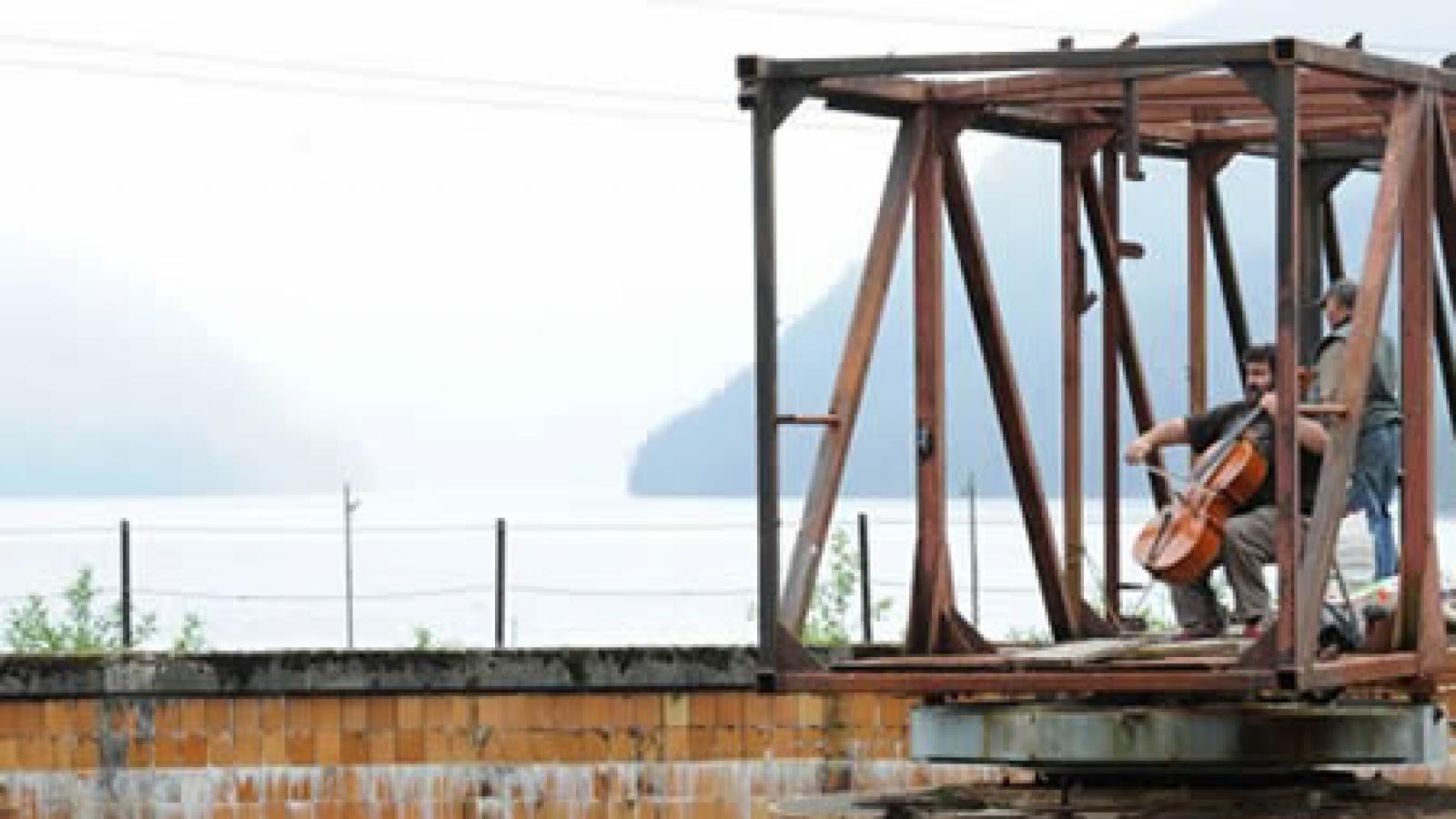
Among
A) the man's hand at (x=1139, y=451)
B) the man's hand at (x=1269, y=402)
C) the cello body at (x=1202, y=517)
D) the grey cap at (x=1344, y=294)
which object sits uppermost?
the grey cap at (x=1344, y=294)

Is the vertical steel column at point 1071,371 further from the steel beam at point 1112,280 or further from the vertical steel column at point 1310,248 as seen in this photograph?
the vertical steel column at point 1310,248

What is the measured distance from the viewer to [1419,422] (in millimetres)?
23109

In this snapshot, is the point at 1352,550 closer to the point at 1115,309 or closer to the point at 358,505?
the point at 1115,309

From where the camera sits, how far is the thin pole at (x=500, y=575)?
37.7m

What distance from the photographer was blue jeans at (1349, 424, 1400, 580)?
2331 cm

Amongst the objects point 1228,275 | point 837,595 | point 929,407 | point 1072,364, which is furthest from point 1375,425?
point 837,595

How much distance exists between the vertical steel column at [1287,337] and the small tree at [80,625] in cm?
1744

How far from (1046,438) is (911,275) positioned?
167ft

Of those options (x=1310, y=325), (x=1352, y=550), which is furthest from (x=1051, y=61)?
(x=1310, y=325)

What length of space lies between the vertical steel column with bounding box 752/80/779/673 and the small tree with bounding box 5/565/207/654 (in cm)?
1588

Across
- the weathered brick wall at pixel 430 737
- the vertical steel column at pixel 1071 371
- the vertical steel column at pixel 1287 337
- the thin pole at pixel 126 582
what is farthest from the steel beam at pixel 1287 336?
the thin pole at pixel 126 582

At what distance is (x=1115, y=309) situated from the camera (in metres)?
24.8

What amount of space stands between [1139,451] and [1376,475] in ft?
3.77

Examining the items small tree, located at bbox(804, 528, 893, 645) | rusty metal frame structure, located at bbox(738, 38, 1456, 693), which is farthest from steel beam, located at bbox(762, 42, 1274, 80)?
small tree, located at bbox(804, 528, 893, 645)
